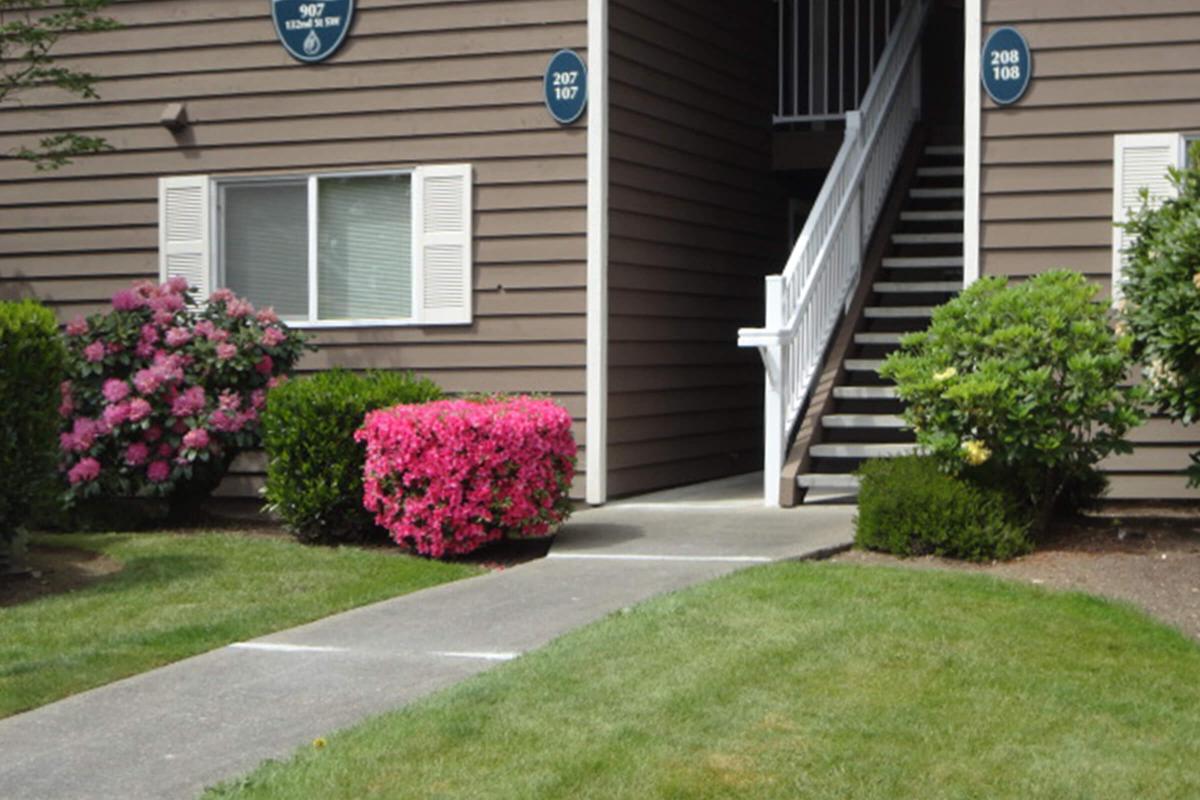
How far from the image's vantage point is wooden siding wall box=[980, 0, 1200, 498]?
34.7 ft

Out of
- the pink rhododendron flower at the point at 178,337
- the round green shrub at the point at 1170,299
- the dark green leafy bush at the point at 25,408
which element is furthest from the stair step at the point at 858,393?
the dark green leafy bush at the point at 25,408

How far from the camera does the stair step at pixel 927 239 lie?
13289mm

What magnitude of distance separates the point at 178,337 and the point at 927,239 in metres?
5.53

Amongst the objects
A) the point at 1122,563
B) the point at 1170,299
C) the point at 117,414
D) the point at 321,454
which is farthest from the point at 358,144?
the point at 1122,563

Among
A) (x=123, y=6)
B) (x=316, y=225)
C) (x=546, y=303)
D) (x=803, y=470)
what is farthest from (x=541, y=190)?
(x=123, y=6)

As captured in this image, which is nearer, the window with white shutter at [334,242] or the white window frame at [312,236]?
the window with white shutter at [334,242]

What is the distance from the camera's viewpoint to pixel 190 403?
36.4 feet

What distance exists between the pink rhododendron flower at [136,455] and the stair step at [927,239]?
226 inches

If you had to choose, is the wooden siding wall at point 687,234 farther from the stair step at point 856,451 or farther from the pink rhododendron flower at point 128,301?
the pink rhododendron flower at point 128,301

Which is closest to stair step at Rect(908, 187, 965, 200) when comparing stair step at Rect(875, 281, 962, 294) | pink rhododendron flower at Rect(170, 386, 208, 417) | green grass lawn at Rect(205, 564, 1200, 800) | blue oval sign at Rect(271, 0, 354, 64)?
stair step at Rect(875, 281, 962, 294)

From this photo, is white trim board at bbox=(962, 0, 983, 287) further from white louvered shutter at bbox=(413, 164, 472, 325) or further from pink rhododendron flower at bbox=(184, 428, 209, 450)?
pink rhododendron flower at bbox=(184, 428, 209, 450)

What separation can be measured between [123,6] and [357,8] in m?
1.88

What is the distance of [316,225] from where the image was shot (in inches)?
486

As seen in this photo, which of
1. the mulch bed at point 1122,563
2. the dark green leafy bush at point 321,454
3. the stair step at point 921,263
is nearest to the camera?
the mulch bed at point 1122,563
